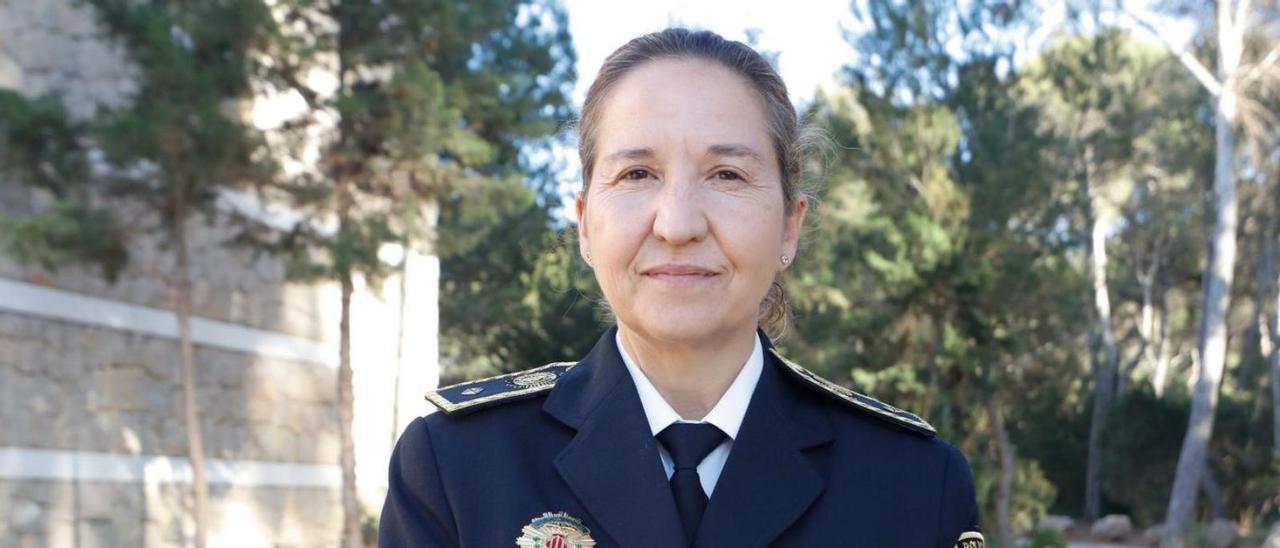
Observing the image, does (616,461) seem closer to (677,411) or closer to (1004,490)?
(677,411)

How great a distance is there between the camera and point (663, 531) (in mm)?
1974

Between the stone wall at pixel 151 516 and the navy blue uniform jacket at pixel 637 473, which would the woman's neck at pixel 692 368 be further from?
the stone wall at pixel 151 516

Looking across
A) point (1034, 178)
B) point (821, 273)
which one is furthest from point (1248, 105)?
point (821, 273)

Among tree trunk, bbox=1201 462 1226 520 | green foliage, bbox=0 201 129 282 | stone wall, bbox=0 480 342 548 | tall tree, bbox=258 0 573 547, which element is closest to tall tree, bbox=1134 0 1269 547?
tree trunk, bbox=1201 462 1226 520

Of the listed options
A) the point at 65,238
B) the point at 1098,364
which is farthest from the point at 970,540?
the point at 1098,364

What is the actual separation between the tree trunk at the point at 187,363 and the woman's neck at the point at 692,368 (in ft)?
27.7

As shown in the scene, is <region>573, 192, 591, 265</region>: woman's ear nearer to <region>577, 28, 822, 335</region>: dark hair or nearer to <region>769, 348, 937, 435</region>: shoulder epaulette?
<region>577, 28, 822, 335</region>: dark hair

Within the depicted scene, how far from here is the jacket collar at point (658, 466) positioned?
6.55ft

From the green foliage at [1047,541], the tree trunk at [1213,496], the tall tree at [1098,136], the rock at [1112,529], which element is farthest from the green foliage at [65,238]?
the tree trunk at [1213,496]

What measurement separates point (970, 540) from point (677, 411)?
455 millimetres

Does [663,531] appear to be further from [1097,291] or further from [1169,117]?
[1097,291]

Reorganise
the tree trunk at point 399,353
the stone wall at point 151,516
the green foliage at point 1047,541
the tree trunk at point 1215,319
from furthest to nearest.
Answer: the tree trunk at point 1215,319
the green foliage at point 1047,541
the tree trunk at point 399,353
the stone wall at point 151,516

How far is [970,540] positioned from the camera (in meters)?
2.16

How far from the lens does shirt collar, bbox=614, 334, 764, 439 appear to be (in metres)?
2.09
